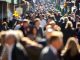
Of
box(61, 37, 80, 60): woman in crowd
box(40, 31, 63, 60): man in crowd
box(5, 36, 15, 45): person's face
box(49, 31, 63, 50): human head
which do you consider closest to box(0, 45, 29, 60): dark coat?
box(5, 36, 15, 45): person's face

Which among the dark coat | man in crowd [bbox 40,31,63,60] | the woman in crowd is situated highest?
man in crowd [bbox 40,31,63,60]

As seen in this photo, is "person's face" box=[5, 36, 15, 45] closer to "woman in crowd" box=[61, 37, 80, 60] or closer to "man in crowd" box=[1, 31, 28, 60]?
"man in crowd" box=[1, 31, 28, 60]

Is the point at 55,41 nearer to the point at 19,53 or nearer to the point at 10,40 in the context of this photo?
the point at 19,53

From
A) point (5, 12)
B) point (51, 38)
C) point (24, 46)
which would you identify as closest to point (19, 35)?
point (24, 46)

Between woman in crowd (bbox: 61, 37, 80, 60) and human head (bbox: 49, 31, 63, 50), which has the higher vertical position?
human head (bbox: 49, 31, 63, 50)

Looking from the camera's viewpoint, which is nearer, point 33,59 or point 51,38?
point 51,38

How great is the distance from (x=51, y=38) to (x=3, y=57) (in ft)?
4.41

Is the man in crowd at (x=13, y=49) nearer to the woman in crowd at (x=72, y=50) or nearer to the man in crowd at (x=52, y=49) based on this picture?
the man in crowd at (x=52, y=49)

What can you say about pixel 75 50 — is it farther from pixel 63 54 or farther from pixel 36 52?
pixel 36 52

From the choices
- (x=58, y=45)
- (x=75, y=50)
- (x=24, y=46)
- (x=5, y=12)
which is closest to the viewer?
(x=58, y=45)

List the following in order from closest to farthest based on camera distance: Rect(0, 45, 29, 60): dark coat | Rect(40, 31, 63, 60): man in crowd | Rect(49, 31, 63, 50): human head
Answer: Rect(40, 31, 63, 60): man in crowd, Rect(49, 31, 63, 50): human head, Rect(0, 45, 29, 60): dark coat

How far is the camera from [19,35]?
9.20 meters

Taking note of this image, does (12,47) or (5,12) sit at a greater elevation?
(12,47)

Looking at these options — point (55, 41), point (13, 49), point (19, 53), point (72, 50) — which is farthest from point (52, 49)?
point (72, 50)
